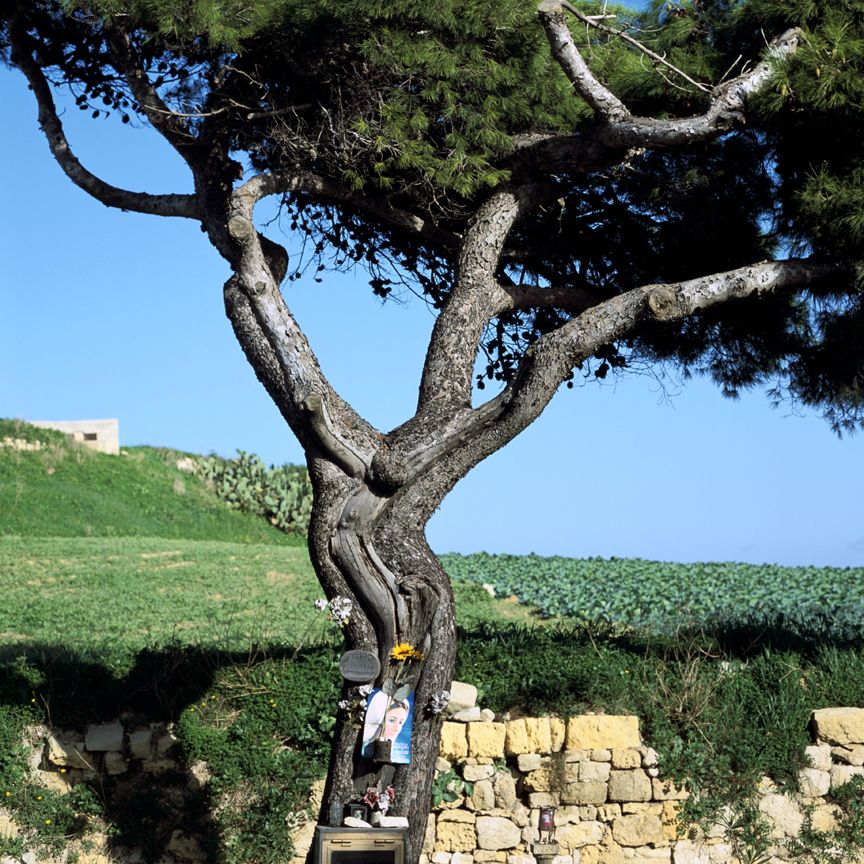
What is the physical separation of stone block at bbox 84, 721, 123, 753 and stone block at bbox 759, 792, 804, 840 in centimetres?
546

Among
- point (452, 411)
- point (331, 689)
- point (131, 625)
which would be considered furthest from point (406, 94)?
point (131, 625)

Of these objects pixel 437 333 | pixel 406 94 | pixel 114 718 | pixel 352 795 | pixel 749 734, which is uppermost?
pixel 406 94

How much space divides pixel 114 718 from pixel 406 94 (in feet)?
19.0

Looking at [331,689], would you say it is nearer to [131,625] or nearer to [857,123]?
[131,625]

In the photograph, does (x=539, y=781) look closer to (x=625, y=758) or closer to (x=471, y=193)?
(x=625, y=758)

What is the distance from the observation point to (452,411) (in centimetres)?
828

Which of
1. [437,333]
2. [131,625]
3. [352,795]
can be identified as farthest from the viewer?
[131,625]

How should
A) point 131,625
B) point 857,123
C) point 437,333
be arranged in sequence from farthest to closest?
point 131,625
point 857,123
point 437,333

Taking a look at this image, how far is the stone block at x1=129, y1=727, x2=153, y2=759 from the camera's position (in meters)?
9.41

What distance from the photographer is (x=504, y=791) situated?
9250mm

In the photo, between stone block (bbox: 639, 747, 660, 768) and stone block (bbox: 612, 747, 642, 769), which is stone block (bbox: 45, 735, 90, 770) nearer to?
stone block (bbox: 612, 747, 642, 769)

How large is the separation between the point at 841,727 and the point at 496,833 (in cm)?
325

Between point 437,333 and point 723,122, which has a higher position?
point 723,122

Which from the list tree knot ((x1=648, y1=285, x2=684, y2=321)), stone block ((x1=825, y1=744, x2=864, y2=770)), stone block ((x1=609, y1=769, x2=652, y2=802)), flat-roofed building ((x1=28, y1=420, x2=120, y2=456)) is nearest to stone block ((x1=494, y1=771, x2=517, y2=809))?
stone block ((x1=609, y1=769, x2=652, y2=802))
